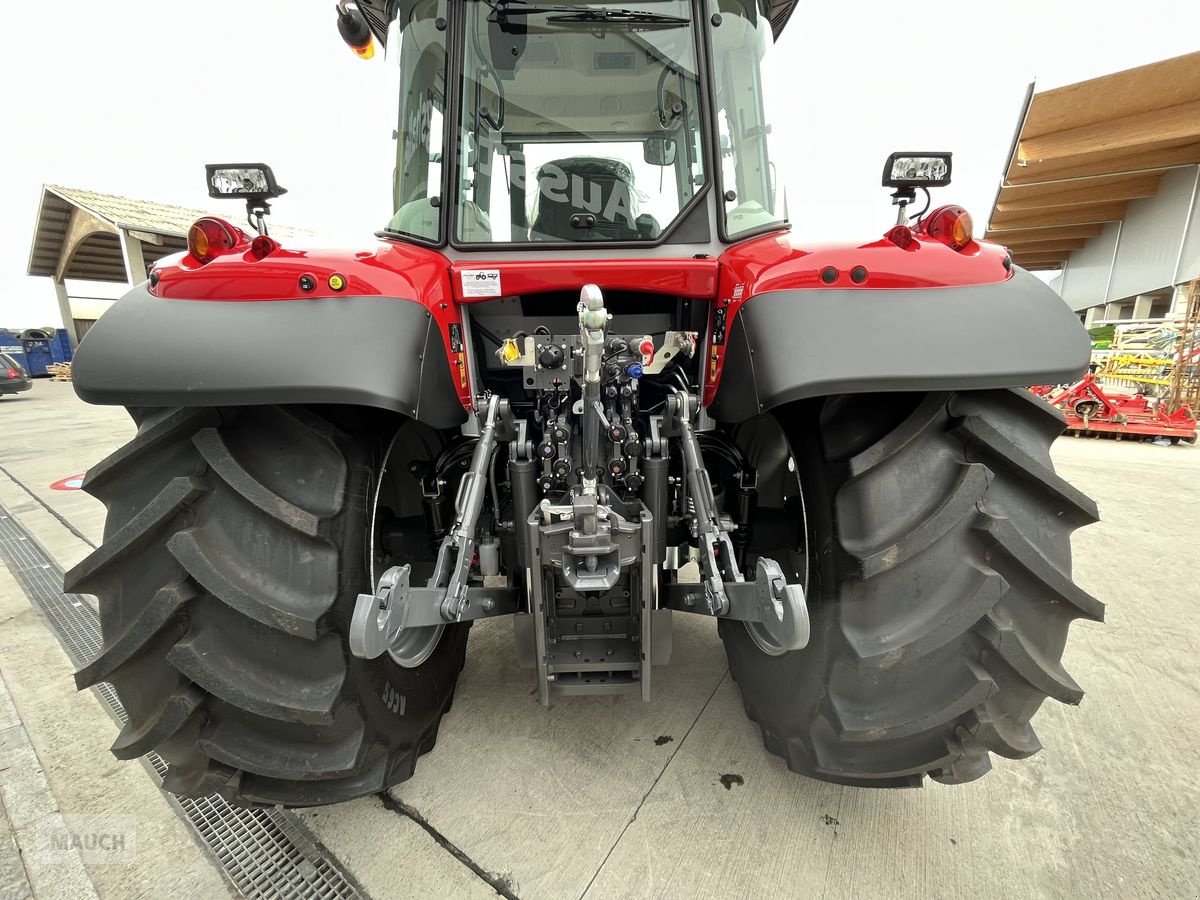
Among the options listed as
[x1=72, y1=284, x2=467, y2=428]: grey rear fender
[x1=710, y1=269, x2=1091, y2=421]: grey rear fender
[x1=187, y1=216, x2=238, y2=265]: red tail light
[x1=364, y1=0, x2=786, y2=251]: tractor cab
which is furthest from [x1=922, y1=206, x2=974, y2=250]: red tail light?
[x1=187, y1=216, x2=238, y2=265]: red tail light

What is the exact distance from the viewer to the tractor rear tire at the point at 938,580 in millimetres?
1207

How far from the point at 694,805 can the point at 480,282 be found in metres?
1.62

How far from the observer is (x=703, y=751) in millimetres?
1841

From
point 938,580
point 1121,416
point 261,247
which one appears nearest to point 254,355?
point 261,247

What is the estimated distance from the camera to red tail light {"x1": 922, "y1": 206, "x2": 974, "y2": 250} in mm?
1380

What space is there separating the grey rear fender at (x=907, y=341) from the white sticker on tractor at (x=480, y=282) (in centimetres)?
70

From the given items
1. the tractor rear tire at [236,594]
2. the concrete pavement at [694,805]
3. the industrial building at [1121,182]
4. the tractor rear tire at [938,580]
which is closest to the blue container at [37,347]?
the concrete pavement at [694,805]

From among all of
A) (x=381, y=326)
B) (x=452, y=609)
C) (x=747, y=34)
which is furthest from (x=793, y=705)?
(x=747, y=34)

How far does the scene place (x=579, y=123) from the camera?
1.88 m

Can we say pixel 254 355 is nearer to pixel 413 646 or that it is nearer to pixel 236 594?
pixel 236 594

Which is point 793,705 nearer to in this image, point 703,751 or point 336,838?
point 703,751

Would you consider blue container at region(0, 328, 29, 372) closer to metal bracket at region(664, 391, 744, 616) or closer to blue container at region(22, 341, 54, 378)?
blue container at region(22, 341, 54, 378)

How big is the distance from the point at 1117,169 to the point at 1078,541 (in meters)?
13.9

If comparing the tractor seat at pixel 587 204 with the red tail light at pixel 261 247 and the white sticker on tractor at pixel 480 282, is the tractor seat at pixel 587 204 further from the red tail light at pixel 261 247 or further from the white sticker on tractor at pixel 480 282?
the red tail light at pixel 261 247
